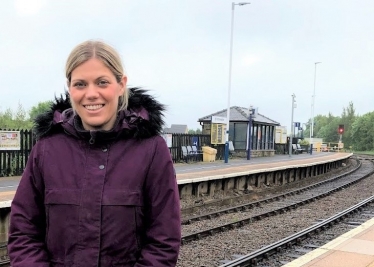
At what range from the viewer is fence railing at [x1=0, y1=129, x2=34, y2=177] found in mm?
15227

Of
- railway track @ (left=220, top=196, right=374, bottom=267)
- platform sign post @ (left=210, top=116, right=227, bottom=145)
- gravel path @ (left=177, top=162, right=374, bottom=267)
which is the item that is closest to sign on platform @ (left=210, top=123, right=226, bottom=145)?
platform sign post @ (left=210, top=116, right=227, bottom=145)

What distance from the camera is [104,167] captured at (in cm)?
191

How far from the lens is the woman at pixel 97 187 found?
73.5 inches

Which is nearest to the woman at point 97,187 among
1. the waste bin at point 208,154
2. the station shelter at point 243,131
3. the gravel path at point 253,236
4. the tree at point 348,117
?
the gravel path at point 253,236

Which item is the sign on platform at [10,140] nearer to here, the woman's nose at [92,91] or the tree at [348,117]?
the woman's nose at [92,91]

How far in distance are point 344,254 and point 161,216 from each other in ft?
18.6

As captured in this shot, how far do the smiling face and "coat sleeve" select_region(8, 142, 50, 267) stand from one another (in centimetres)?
26

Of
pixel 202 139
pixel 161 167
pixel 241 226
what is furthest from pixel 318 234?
pixel 202 139

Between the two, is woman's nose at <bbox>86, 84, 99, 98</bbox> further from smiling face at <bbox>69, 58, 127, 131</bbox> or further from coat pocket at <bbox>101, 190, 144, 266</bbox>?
coat pocket at <bbox>101, 190, 144, 266</bbox>

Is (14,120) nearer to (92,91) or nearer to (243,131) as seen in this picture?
(243,131)

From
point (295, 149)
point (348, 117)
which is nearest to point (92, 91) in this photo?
point (295, 149)

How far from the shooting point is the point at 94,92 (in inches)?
76.5

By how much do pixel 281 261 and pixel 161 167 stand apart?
631cm

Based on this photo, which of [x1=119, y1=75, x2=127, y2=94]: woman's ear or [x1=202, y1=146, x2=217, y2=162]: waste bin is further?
[x1=202, y1=146, x2=217, y2=162]: waste bin
